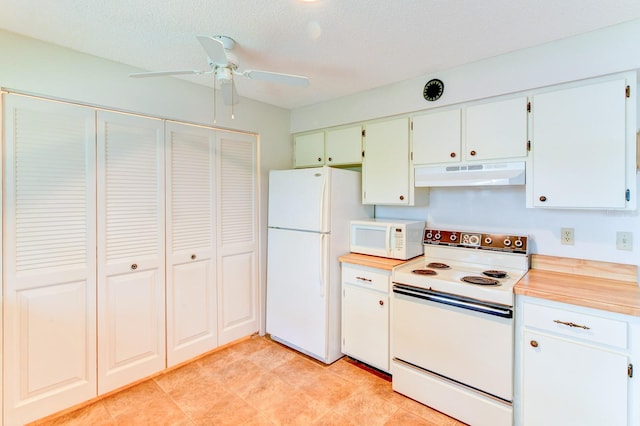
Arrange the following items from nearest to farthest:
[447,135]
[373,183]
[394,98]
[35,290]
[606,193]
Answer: [606,193] < [35,290] < [447,135] < [394,98] < [373,183]

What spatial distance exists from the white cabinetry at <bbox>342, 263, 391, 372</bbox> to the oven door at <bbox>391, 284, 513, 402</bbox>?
0.15 meters

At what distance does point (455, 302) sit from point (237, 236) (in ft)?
6.60

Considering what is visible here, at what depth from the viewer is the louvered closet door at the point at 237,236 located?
9.61 ft

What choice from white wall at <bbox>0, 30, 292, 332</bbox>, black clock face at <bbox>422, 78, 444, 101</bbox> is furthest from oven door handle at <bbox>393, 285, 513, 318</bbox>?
white wall at <bbox>0, 30, 292, 332</bbox>

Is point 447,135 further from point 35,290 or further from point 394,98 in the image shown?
point 35,290

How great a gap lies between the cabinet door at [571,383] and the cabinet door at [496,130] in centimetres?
119

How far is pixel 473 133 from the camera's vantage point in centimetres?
228

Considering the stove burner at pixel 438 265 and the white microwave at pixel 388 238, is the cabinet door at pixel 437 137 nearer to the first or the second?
the white microwave at pixel 388 238

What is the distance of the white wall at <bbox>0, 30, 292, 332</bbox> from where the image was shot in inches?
74.1

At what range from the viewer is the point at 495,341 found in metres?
1.87

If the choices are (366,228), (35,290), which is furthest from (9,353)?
(366,228)

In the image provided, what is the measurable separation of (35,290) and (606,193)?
11.7 feet

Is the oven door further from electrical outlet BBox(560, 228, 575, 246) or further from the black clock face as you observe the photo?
the black clock face

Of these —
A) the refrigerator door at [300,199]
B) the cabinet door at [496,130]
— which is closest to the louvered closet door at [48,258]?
the refrigerator door at [300,199]
